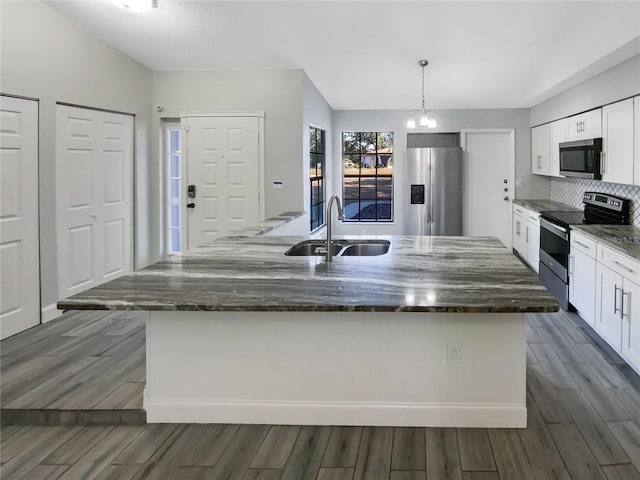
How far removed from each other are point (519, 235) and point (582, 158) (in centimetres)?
246

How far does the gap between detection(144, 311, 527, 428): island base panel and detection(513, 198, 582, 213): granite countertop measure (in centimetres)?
396

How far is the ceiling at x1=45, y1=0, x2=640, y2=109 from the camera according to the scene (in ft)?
13.7

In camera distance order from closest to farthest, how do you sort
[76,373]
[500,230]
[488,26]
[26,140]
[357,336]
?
[357,336], [76,373], [26,140], [488,26], [500,230]

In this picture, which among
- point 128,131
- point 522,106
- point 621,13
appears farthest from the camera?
point 522,106

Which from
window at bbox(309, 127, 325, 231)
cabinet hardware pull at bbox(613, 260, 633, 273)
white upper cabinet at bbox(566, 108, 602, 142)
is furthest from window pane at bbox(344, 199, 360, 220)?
cabinet hardware pull at bbox(613, 260, 633, 273)

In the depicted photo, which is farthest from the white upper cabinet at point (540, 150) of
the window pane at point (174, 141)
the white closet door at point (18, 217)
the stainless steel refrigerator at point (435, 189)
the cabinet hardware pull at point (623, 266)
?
the white closet door at point (18, 217)

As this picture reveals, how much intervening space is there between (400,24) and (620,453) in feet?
11.6

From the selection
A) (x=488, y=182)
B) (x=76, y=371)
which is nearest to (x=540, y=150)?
(x=488, y=182)

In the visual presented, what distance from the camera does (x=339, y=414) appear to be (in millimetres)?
2594

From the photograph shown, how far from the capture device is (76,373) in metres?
3.21

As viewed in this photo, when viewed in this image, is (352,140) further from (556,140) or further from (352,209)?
(556,140)

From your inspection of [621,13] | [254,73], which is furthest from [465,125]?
[621,13]

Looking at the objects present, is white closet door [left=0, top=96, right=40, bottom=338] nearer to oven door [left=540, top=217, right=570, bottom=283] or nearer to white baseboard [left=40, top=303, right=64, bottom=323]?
white baseboard [left=40, top=303, right=64, bottom=323]

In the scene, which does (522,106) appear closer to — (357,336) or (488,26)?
(488,26)
